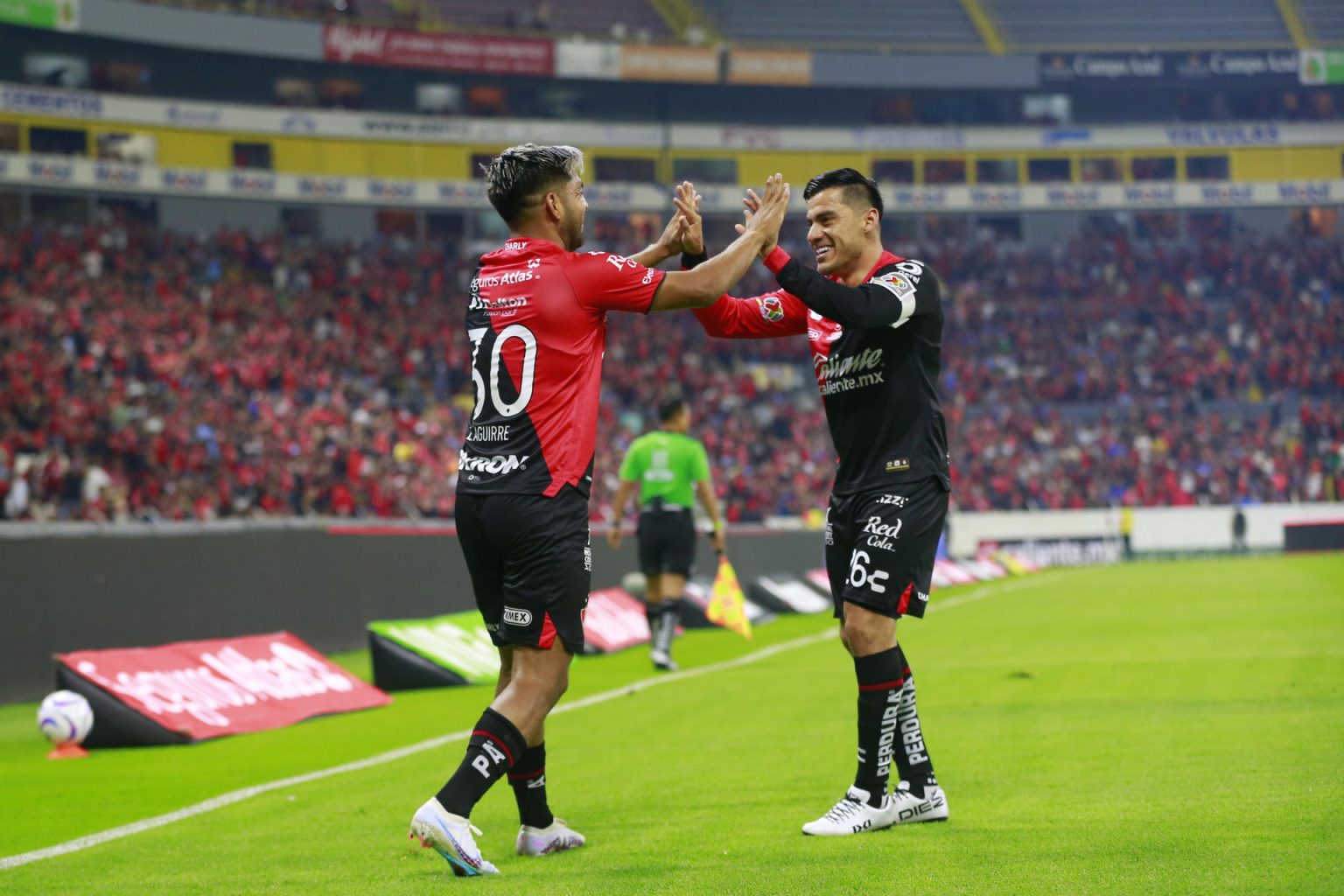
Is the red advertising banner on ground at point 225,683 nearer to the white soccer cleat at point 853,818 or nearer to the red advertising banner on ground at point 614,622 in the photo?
the red advertising banner on ground at point 614,622

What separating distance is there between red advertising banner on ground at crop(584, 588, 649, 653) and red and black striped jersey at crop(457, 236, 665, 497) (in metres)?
10.6

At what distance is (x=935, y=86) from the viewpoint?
167 ft

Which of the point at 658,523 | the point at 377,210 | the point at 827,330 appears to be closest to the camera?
the point at 827,330

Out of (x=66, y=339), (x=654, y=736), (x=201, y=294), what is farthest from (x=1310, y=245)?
(x=654, y=736)

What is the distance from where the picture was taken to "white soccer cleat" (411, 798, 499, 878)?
460cm

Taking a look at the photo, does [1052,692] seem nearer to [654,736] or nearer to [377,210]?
[654,736]

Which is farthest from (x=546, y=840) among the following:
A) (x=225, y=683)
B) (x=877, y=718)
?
(x=225, y=683)

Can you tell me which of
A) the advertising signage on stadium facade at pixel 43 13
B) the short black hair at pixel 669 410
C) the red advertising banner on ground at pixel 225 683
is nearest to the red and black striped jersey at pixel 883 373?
the red advertising banner on ground at pixel 225 683

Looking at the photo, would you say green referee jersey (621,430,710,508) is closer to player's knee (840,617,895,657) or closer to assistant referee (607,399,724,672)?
assistant referee (607,399,724,672)

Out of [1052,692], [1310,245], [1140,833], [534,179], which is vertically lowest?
[1052,692]

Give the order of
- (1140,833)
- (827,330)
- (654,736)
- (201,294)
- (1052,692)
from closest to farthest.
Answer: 1. (1140,833)
2. (827,330)
3. (654,736)
4. (1052,692)
5. (201,294)

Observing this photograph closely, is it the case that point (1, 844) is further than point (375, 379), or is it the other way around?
point (375, 379)

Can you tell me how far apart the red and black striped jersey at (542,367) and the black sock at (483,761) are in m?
0.76

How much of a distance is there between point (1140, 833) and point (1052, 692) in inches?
202
